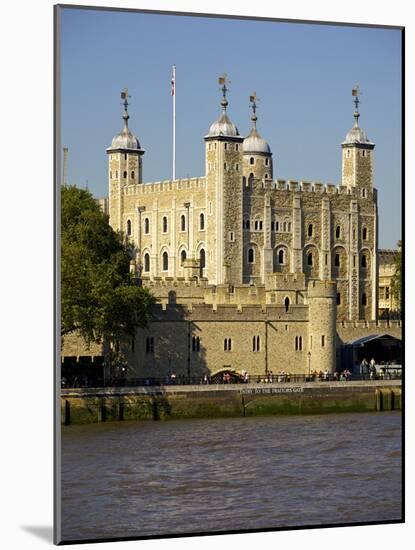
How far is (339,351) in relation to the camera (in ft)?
145

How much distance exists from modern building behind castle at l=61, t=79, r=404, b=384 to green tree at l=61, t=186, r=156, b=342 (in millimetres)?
4247

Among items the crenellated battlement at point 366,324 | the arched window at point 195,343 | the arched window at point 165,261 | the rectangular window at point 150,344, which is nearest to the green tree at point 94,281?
the rectangular window at point 150,344

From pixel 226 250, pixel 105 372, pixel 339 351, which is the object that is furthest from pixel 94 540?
pixel 226 250

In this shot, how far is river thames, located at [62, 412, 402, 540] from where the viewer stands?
2073 cm

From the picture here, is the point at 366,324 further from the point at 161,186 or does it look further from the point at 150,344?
the point at 161,186

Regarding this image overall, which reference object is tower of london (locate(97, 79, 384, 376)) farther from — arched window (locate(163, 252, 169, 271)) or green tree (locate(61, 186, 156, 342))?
green tree (locate(61, 186, 156, 342))

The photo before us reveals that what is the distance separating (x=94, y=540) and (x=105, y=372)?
18743 mm

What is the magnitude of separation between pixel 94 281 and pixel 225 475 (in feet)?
37.2

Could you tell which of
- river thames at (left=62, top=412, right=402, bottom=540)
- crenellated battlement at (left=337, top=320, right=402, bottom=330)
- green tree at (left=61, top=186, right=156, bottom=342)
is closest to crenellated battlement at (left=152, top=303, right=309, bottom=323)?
green tree at (left=61, top=186, right=156, bottom=342)

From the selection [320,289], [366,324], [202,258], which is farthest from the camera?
[202,258]

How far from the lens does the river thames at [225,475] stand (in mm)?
20734

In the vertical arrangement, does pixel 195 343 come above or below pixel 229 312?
below

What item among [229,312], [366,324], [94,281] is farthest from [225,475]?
[366,324]

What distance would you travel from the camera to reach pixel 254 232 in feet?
175
